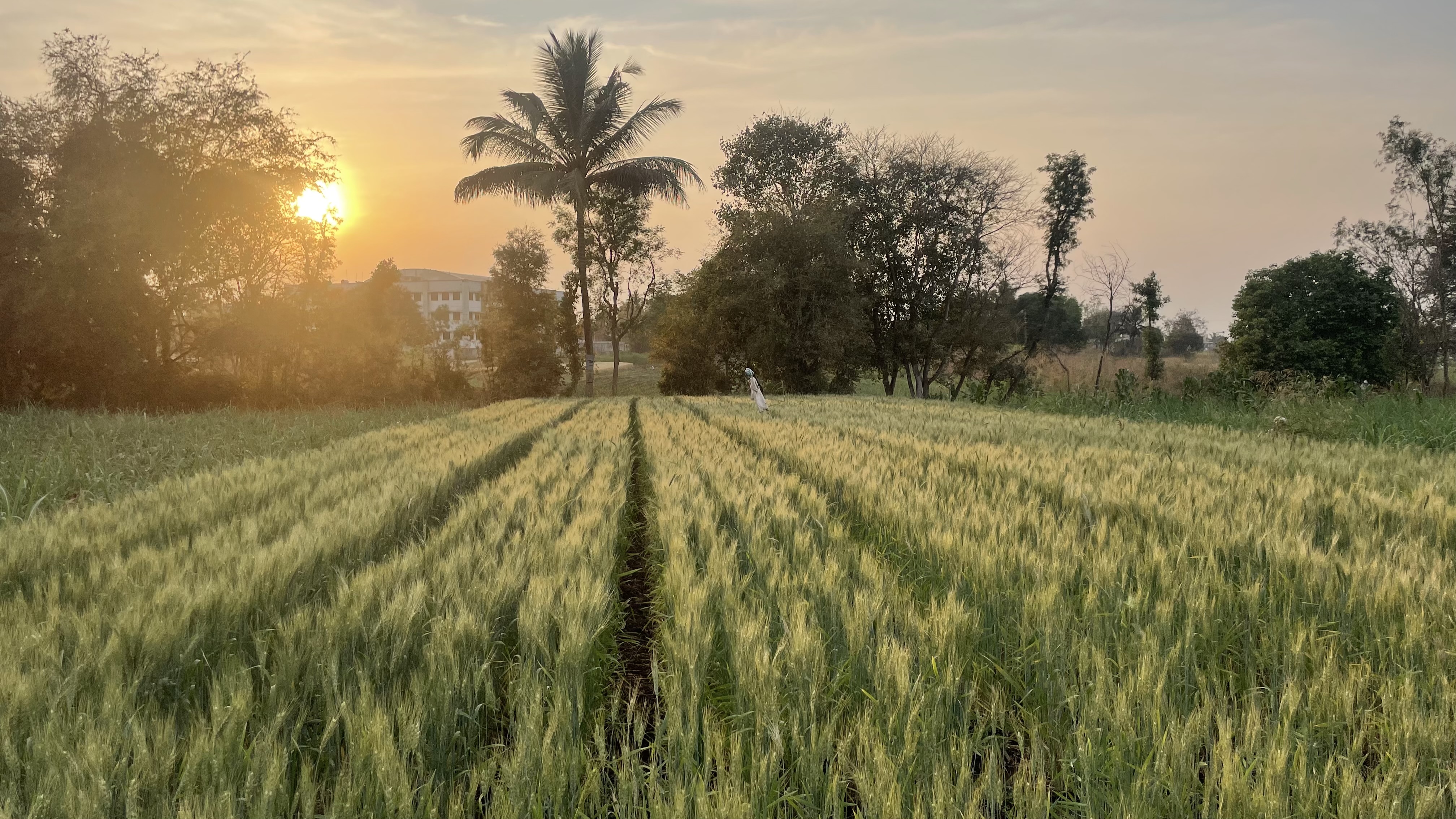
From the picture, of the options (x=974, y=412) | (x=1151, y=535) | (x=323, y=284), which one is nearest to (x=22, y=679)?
(x=1151, y=535)

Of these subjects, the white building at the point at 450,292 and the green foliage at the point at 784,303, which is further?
the white building at the point at 450,292

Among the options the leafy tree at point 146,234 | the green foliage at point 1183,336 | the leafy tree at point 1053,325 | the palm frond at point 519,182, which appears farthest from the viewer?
the green foliage at point 1183,336

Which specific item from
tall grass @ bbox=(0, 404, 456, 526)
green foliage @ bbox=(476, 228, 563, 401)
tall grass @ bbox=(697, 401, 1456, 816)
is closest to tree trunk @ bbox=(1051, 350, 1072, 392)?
tall grass @ bbox=(697, 401, 1456, 816)

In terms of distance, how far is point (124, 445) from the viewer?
7.49m

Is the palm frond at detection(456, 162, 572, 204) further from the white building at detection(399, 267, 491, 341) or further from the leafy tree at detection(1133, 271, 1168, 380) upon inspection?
the white building at detection(399, 267, 491, 341)

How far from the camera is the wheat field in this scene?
106cm

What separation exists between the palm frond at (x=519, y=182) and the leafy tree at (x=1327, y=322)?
33949 mm

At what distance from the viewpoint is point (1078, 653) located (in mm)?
1521

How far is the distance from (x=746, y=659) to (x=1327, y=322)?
43271 mm

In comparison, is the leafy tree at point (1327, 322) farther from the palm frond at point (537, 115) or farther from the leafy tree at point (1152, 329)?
the palm frond at point (537, 115)

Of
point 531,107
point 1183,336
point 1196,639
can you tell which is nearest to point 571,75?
point 531,107

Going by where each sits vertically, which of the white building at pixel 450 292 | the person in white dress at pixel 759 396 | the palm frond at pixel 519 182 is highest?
the white building at pixel 450 292

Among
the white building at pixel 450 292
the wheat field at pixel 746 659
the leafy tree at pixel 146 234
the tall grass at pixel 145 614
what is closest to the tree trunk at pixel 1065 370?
the wheat field at pixel 746 659

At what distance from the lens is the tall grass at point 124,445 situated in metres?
4.78
